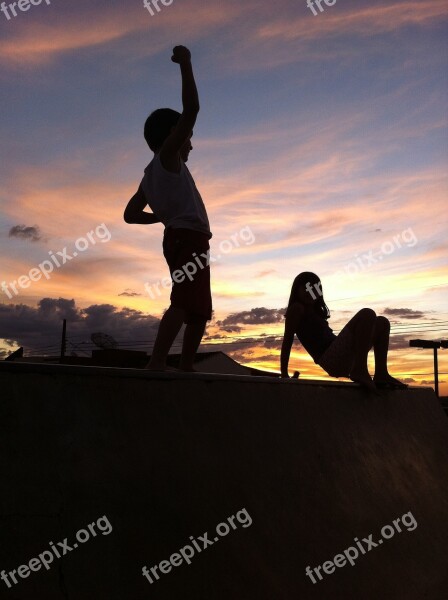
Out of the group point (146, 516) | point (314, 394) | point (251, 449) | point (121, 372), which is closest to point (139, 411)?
point (121, 372)

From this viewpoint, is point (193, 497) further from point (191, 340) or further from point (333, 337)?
point (333, 337)

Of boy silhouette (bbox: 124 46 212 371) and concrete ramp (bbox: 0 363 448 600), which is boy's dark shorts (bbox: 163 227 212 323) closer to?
boy silhouette (bbox: 124 46 212 371)

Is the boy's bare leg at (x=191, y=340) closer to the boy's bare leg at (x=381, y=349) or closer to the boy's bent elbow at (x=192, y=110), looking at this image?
the boy's bent elbow at (x=192, y=110)

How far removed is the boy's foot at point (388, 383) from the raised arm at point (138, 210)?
190 cm

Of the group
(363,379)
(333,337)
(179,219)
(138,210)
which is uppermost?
(138,210)

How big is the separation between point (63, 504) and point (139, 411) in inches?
19.3

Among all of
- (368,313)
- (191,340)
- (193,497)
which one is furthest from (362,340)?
(193,497)

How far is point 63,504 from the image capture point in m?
1.83

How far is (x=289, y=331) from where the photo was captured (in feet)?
15.8

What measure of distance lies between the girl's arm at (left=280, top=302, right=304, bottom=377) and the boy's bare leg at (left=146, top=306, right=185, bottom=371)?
4.82 feet

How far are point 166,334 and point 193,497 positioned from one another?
1.31 m

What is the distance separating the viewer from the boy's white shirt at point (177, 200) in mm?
3621

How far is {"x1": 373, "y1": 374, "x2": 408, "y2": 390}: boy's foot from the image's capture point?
14.0 ft

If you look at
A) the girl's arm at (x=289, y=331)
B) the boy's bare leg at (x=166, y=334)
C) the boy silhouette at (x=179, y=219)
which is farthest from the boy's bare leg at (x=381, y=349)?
the boy's bare leg at (x=166, y=334)
